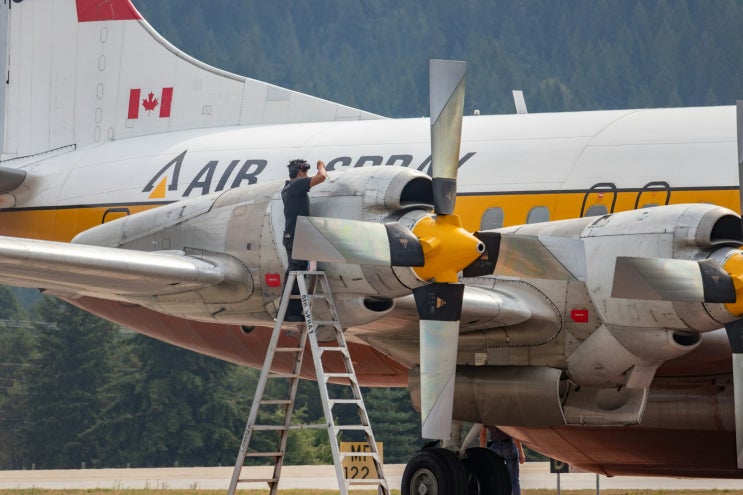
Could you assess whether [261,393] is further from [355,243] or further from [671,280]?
[671,280]

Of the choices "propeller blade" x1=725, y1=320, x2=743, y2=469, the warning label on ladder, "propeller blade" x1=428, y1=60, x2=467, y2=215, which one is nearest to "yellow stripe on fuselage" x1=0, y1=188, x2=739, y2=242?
"propeller blade" x1=725, y1=320, x2=743, y2=469

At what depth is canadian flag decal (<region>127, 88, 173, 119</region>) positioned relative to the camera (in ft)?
62.5

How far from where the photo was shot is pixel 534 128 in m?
14.9

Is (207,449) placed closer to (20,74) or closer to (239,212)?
(20,74)

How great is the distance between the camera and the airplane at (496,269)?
455 inches

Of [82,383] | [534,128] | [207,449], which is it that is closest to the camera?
[534,128]

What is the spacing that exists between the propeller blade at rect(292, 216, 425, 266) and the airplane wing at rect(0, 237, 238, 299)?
65.5 inches

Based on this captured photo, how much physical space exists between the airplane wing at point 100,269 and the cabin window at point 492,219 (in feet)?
10.9

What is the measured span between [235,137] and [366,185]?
5596 mm

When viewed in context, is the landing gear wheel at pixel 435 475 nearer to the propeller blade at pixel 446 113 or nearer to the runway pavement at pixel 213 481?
the propeller blade at pixel 446 113

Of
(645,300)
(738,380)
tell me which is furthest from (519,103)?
(738,380)

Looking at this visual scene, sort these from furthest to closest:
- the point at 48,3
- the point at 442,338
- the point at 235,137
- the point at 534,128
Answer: the point at 48,3 < the point at 235,137 < the point at 534,128 < the point at 442,338

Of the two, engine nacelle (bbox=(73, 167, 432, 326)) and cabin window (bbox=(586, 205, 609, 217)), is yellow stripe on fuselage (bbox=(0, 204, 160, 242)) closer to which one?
engine nacelle (bbox=(73, 167, 432, 326))

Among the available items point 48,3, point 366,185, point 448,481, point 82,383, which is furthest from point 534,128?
point 82,383
